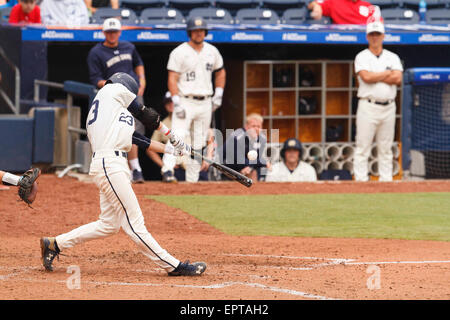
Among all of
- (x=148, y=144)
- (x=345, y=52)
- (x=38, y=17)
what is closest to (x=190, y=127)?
(x=38, y=17)

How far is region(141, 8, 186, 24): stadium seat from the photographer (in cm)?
1327

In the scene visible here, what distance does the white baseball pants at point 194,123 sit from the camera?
35.3ft

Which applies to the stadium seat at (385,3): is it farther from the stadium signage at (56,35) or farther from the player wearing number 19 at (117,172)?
the player wearing number 19 at (117,172)

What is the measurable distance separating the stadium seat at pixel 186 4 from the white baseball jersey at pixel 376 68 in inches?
146

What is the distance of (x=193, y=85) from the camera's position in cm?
1090

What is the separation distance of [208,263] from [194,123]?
4.96 m

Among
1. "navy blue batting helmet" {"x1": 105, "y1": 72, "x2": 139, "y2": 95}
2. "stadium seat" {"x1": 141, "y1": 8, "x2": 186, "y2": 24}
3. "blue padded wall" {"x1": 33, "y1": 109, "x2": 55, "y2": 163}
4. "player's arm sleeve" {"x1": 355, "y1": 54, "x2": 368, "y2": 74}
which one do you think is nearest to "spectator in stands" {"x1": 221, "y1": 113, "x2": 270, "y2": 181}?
"player's arm sleeve" {"x1": 355, "y1": 54, "x2": 368, "y2": 74}

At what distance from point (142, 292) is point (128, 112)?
4.38 ft

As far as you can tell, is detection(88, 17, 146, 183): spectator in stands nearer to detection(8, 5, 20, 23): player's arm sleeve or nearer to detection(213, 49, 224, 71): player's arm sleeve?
detection(213, 49, 224, 71): player's arm sleeve

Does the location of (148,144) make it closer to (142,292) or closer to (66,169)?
(142,292)

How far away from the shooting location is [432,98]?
1311cm

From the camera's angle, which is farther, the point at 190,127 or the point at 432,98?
the point at 432,98

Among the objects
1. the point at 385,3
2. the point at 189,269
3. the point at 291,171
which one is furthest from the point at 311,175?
the point at 189,269

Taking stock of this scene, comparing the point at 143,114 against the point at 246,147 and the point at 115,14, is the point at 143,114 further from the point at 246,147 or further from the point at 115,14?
the point at 115,14
